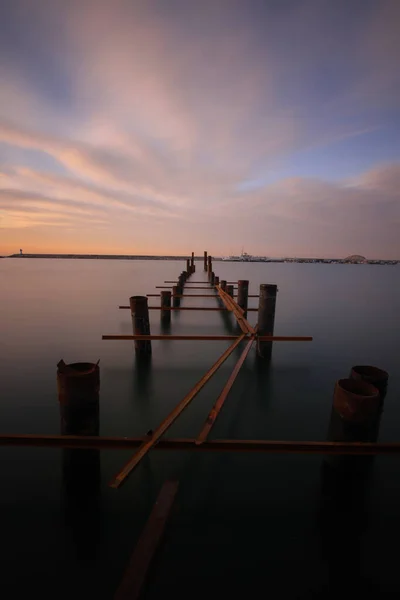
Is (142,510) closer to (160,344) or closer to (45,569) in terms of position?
(45,569)

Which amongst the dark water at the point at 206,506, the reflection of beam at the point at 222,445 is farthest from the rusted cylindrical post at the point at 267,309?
the reflection of beam at the point at 222,445

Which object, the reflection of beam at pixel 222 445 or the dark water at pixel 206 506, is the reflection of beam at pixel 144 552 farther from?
the reflection of beam at pixel 222 445

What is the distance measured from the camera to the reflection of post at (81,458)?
3.29 metres

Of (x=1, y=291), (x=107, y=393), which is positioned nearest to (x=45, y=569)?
(x=107, y=393)

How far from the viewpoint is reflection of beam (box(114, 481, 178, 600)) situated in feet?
6.89

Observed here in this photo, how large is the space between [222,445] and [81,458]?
1.72 m

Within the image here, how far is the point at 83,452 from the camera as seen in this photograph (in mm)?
3465

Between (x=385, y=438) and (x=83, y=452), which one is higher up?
(x=83, y=452)

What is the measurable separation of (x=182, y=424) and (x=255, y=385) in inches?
111

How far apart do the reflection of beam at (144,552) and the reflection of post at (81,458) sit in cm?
116

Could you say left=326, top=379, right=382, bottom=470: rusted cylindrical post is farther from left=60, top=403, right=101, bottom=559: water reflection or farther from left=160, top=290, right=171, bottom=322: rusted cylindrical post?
left=160, top=290, right=171, bottom=322: rusted cylindrical post

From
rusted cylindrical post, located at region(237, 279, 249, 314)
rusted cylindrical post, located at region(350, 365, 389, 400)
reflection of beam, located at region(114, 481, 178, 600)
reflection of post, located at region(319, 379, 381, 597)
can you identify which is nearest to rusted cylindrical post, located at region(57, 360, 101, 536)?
reflection of beam, located at region(114, 481, 178, 600)

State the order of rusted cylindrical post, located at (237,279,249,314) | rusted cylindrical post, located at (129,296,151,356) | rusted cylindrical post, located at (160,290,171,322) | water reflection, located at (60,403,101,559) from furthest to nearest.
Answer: rusted cylindrical post, located at (237,279,249,314)
rusted cylindrical post, located at (160,290,171,322)
rusted cylindrical post, located at (129,296,151,356)
water reflection, located at (60,403,101,559)

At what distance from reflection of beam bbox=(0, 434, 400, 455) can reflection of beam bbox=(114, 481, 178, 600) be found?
0.59 meters
